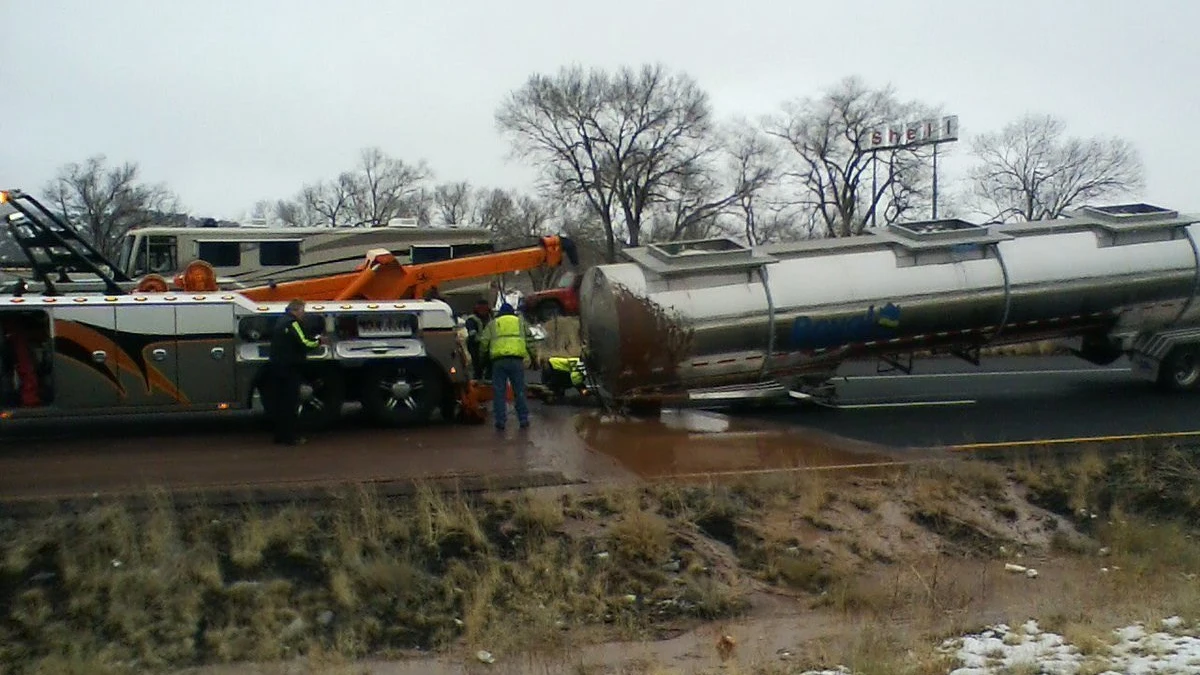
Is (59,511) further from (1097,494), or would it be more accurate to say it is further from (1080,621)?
(1097,494)

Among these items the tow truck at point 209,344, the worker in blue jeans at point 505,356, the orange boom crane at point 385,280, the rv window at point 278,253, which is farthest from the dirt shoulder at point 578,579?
the rv window at point 278,253

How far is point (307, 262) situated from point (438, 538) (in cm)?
1816

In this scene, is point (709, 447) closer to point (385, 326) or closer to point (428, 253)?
point (385, 326)

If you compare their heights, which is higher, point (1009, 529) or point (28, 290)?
point (28, 290)

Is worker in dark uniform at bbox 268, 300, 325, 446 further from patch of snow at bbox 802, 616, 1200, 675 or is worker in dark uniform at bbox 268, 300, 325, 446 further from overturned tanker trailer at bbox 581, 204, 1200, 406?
patch of snow at bbox 802, 616, 1200, 675

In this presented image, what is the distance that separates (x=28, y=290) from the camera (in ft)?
56.9

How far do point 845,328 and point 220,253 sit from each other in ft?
53.2

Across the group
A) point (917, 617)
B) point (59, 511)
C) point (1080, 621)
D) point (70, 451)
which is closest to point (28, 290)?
point (70, 451)

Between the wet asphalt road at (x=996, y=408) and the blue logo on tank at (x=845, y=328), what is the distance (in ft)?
3.71

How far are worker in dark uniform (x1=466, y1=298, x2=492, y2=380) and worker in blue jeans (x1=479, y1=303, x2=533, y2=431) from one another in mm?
2139

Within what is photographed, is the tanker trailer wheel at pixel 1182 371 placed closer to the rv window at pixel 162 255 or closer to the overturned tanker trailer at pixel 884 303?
the overturned tanker trailer at pixel 884 303

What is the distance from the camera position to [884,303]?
53.9 feet

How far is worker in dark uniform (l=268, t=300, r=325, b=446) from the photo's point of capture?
521 inches

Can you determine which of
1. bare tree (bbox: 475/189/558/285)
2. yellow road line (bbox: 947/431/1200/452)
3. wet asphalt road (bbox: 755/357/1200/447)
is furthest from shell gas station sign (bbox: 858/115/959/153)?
yellow road line (bbox: 947/431/1200/452)
